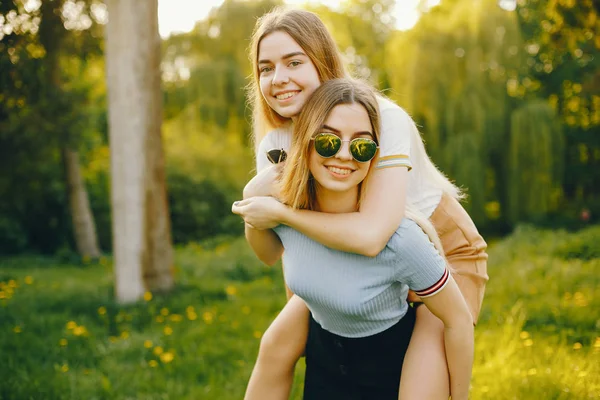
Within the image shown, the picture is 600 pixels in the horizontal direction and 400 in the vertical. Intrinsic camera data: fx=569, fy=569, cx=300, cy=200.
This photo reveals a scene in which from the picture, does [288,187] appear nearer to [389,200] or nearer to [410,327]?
[389,200]

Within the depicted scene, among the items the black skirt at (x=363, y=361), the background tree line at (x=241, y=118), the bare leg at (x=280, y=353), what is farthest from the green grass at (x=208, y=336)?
the background tree line at (x=241, y=118)

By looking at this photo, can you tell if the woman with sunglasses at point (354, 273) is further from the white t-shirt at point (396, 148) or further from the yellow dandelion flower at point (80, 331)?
the yellow dandelion flower at point (80, 331)

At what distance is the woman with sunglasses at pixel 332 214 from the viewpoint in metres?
1.87

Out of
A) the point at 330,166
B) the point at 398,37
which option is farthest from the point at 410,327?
the point at 398,37

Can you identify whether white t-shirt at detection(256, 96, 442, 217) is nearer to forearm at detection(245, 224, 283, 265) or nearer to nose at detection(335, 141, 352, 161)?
nose at detection(335, 141, 352, 161)

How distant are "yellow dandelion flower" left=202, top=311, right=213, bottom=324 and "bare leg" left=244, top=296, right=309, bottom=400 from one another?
102 inches

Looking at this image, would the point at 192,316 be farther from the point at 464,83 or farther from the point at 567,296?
the point at 464,83

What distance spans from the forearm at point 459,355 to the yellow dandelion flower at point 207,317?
3.15 meters

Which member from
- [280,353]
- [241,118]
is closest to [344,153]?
[280,353]

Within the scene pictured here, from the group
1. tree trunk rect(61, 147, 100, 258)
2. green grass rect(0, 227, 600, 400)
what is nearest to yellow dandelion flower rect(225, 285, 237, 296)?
green grass rect(0, 227, 600, 400)

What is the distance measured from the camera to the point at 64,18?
8242mm

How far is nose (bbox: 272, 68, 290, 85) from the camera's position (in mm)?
2125

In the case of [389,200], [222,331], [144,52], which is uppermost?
[144,52]

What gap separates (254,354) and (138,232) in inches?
80.2
